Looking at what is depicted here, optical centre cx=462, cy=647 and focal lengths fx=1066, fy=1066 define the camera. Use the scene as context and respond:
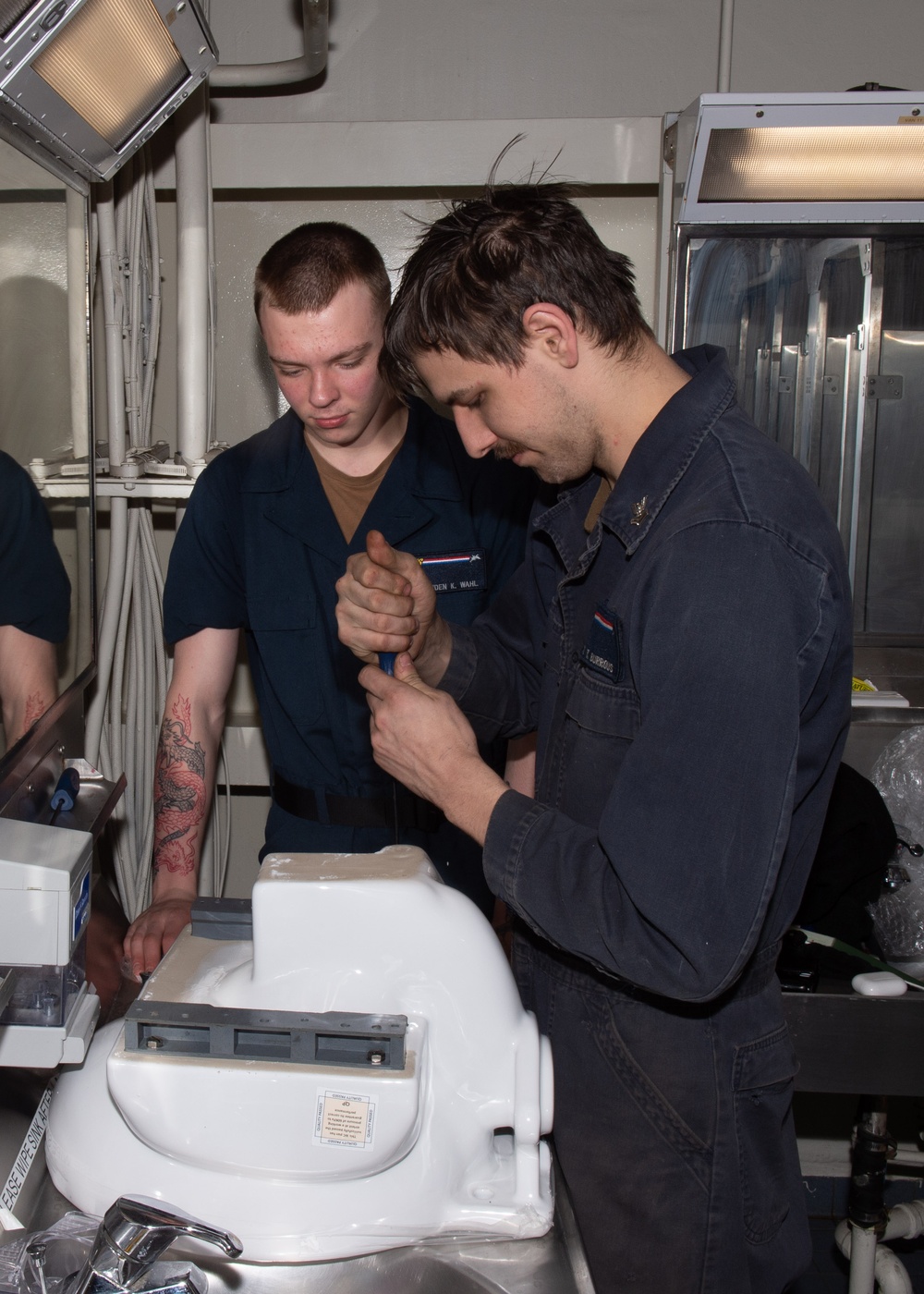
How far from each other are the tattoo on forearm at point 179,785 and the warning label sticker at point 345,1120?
Answer: 101 cm

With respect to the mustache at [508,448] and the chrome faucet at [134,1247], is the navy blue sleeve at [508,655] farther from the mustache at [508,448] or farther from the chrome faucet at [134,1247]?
the chrome faucet at [134,1247]

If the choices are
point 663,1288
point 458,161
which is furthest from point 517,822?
point 458,161

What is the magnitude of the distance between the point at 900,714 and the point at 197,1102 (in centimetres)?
184

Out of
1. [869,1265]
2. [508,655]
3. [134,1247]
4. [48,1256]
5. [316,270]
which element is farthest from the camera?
[869,1265]

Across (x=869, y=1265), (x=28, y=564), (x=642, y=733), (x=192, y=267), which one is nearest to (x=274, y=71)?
(x=192, y=267)

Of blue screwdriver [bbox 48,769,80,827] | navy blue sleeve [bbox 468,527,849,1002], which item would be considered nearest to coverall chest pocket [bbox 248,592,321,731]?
blue screwdriver [bbox 48,769,80,827]

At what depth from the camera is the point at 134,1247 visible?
0.83 m

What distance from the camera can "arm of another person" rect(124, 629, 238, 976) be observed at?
1.87 meters

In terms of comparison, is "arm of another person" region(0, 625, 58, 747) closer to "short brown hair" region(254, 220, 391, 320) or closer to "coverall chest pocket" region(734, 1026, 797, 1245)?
"short brown hair" region(254, 220, 391, 320)

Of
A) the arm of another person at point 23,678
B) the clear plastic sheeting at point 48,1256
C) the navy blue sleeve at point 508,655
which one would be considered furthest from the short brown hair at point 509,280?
the clear plastic sheeting at point 48,1256

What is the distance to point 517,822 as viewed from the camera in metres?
1.05

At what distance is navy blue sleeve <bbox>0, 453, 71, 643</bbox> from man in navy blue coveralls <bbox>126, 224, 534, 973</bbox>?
1.17 feet

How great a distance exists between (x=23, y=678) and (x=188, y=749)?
529 millimetres

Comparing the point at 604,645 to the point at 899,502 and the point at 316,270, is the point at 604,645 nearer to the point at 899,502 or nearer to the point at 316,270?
the point at 316,270
